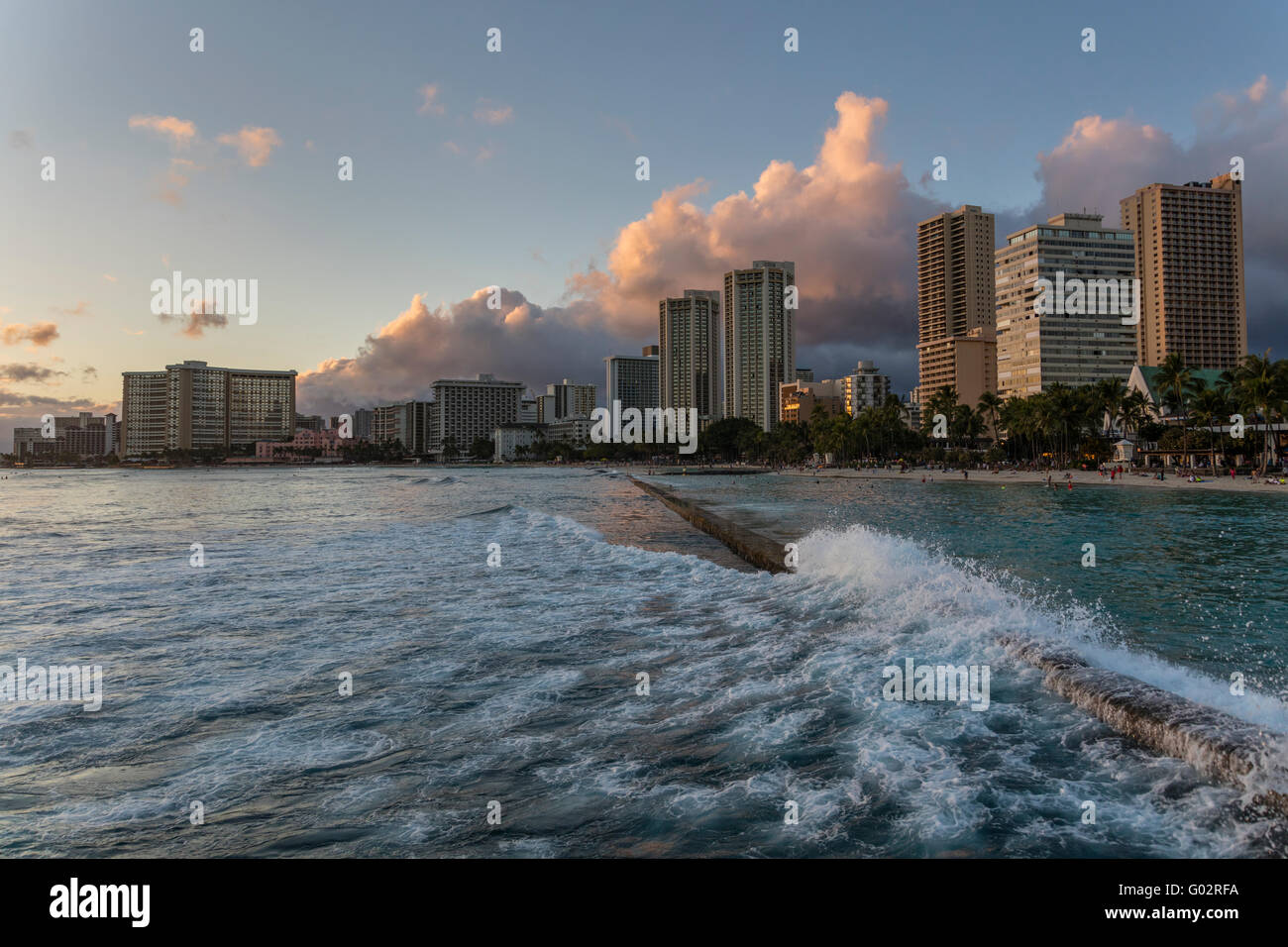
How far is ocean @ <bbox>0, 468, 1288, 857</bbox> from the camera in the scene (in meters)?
4.39

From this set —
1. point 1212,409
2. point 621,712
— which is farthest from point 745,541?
point 1212,409

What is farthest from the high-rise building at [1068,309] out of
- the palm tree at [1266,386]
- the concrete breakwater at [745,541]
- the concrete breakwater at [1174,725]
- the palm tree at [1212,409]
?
the concrete breakwater at [1174,725]

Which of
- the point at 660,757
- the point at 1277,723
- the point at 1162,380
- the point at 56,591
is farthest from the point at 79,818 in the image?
the point at 1162,380

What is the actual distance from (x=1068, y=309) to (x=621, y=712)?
19000 centimetres

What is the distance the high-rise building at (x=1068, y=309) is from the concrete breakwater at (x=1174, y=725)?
18240 cm

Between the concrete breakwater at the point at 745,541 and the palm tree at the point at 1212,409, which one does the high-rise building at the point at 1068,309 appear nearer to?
the palm tree at the point at 1212,409

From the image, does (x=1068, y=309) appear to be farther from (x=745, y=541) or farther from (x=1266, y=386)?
(x=745, y=541)

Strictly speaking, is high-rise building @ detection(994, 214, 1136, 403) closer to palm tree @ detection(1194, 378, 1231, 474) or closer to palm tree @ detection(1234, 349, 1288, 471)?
palm tree @ detection(1194, 378, 1231, 474)

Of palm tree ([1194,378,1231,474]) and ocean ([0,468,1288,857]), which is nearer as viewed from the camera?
ocean ([0,468,1288,857])

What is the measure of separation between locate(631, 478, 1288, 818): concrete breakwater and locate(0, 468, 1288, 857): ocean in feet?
0.46

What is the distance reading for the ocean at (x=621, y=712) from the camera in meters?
4.39

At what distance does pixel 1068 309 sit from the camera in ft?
533

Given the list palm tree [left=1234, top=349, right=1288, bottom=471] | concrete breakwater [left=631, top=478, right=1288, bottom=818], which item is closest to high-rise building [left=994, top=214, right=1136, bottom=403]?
palm tree [left=1234, top=349, right=1288, bottom=471]
